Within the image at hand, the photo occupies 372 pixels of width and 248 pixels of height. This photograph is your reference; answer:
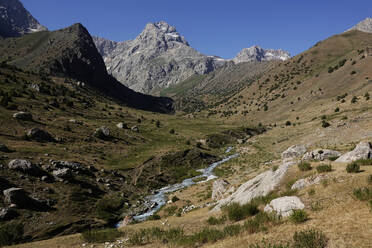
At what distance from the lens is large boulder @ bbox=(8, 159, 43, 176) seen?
3014 centimetres

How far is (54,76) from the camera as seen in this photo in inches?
5817

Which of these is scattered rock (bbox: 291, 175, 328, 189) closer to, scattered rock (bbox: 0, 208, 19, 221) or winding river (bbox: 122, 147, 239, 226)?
winding river (bbox: 122, 147, 239, 226)

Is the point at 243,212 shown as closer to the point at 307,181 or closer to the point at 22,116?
the point at 307,181

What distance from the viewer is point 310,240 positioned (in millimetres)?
7902

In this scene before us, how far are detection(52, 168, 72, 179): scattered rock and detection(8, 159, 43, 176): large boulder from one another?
6.36ft

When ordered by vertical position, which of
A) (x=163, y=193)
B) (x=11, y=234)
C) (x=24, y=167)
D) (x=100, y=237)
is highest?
(x=24, y=167)

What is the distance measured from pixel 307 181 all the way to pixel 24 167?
35.7 m

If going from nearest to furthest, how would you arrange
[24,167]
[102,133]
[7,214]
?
[7,214] < [24,167] < [102,133]

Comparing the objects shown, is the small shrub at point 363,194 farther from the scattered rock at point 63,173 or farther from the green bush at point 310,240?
the scattered rock at point 63,173

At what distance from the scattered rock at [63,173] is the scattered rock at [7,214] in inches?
351

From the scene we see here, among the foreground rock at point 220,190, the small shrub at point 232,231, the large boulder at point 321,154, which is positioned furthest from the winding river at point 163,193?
the large boulder at point 321,154

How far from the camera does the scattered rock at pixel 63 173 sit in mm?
32281

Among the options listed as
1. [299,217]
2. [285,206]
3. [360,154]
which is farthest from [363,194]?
[360,154]

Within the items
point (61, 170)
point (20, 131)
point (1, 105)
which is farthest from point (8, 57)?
point (61, 170)
